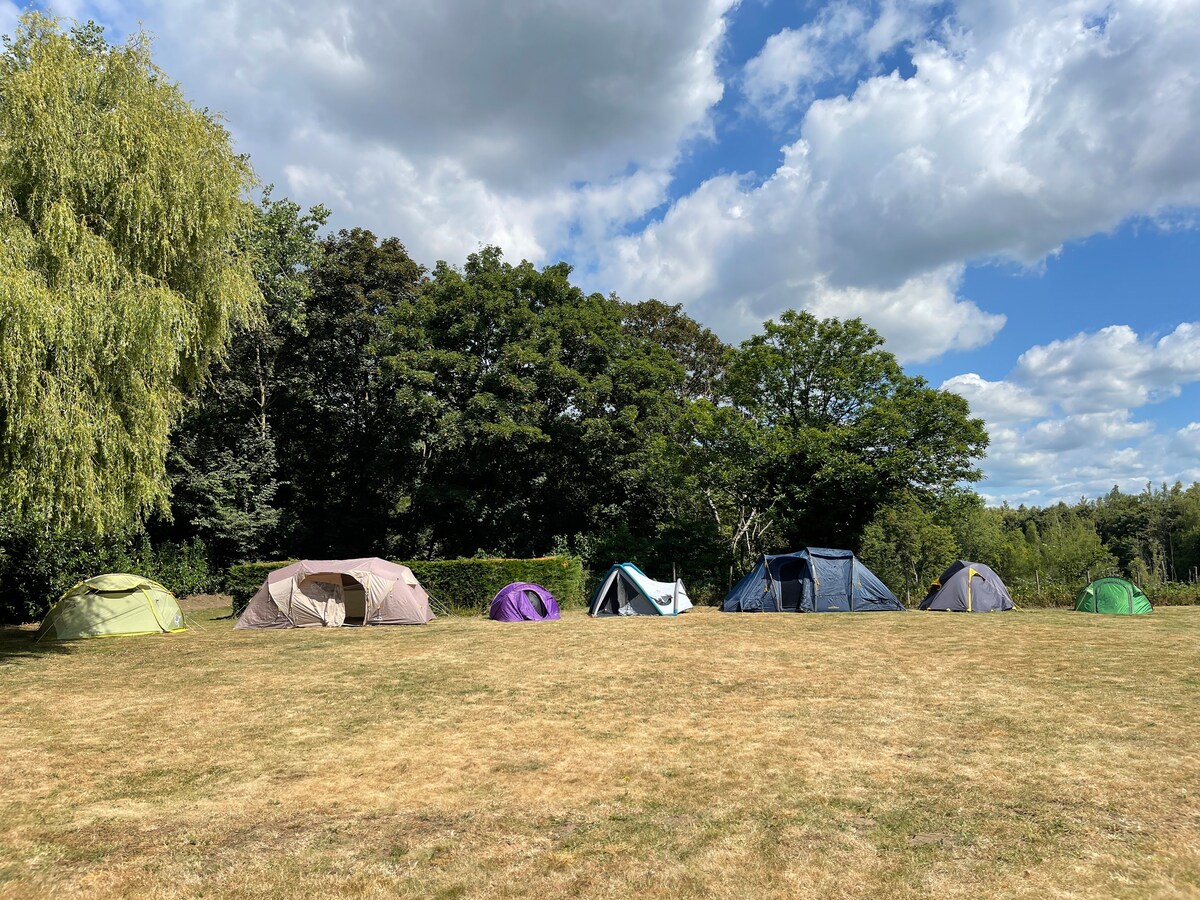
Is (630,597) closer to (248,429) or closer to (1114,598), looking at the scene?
(1114,598)

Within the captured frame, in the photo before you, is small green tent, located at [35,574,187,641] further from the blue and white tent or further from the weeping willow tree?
the blue and white tent

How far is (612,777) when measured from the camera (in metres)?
5.38

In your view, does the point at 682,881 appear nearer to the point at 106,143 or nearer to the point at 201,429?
the point at 106,143

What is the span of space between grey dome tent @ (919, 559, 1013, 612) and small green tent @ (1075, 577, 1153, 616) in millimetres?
1802

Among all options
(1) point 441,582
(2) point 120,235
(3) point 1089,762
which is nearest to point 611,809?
(3) point 1089,762

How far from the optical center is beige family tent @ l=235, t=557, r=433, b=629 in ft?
52.2

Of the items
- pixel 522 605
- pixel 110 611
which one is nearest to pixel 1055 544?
pixel 522 605

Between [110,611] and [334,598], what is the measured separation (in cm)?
418

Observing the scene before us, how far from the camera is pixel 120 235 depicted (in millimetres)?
10523

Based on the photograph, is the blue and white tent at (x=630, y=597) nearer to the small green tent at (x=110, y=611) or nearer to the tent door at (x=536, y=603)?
the tent door at (x=536, y=603)

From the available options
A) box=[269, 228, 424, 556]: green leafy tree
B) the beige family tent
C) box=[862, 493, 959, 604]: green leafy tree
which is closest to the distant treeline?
box=[862, 493, 959, 604]: green leafy tree

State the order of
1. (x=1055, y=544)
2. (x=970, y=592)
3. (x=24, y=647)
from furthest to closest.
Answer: (x=1055, y=544), (x=970, y=592), (x=24, y=647)

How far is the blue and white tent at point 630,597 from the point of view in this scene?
1766 cm

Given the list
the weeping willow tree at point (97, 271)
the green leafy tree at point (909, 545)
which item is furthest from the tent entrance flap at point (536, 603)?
the green leafy tree at point (909, 545)
